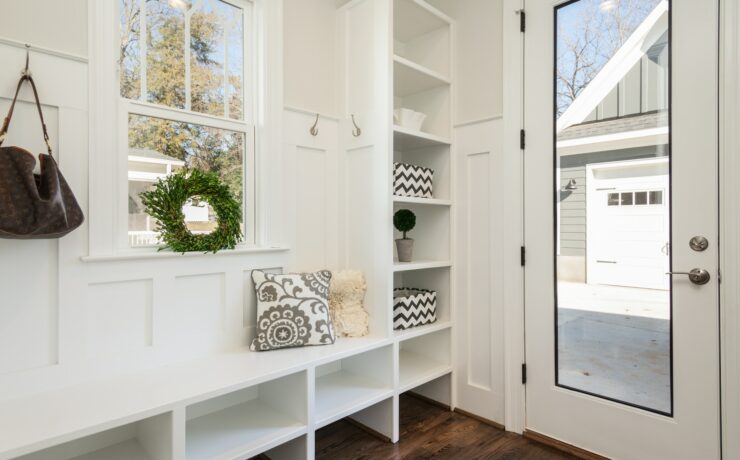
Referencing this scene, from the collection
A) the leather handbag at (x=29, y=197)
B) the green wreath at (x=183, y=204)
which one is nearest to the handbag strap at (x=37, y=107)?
the leather handbag at (x=29, y=197)

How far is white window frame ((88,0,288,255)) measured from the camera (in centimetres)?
163

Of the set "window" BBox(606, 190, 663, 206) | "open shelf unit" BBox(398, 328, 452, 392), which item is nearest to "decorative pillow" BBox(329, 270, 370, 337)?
"open shelf unit" BBox(398, 328, 452, 392)

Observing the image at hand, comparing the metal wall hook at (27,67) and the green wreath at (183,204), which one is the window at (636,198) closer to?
the green wreath at (183,204)

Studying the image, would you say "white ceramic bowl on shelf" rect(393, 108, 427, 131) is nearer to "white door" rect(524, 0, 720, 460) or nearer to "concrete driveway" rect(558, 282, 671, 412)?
"white door" rect(524, 0, 720, 460)

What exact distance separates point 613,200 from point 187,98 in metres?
2.11

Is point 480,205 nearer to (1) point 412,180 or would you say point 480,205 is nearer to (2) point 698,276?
(1) point 412,180

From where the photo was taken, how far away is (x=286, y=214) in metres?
2.22

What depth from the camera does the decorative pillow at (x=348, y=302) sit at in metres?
2.21

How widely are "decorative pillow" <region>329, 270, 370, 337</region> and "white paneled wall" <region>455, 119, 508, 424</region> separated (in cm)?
68

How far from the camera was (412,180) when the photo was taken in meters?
2.42

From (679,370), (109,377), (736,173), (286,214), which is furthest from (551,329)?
(109,377)

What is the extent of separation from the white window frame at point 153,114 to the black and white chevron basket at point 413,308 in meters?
0.75

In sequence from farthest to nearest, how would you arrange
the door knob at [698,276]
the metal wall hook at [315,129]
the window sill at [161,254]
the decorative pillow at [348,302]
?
the metal wall hook at [315,129], the decorative pillow at [348,302], the door knob at [698,276], the window sill at [161,254]

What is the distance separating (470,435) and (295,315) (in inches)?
47.1
